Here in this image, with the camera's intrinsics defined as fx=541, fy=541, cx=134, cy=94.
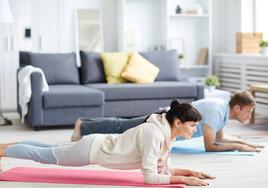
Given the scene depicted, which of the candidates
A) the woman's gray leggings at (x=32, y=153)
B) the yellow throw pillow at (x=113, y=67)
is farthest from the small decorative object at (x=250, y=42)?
the woman's gray leggings at (x=32, y=153)

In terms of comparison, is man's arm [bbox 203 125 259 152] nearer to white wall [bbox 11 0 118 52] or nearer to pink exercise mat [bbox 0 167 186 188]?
pink exercise mat [bbox 0 167 186 188]

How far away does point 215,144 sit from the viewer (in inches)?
182

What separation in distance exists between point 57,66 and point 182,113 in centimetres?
362

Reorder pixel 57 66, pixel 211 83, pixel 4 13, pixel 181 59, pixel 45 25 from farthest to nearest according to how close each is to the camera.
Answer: pixel 181 59 < pixel 45 25 < pixel 211 83 < pixel 57 66 < pixel 4 13

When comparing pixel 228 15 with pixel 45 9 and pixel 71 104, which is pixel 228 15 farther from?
→ pixel 71 104

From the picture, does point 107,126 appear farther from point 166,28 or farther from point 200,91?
point 166,28

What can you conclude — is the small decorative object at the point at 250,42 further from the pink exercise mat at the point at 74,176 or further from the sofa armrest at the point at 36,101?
the pink exercise mat at the point at 74,176

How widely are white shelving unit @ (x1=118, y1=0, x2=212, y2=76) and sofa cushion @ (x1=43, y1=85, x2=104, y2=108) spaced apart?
1663mm

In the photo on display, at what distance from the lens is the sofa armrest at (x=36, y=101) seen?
5.91 meters

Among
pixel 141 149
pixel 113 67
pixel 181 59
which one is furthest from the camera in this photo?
pixel 181 59

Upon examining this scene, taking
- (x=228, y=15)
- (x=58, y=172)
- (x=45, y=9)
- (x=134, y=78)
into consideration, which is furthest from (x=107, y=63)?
(x=58, y=172)

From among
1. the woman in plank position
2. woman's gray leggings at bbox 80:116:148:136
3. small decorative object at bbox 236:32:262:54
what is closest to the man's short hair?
woman's gray leggings at bbox 80:116:148:136

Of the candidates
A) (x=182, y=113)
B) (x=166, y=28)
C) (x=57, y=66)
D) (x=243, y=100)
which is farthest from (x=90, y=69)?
(x=182, y=113)

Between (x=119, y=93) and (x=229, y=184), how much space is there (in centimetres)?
295
